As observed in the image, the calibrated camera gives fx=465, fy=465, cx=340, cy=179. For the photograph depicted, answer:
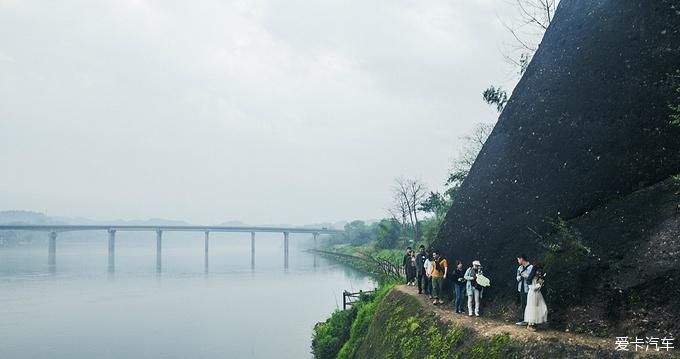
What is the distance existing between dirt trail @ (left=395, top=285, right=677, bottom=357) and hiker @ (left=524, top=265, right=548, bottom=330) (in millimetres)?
242

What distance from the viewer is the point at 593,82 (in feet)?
44.0

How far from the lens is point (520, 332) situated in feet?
35.2

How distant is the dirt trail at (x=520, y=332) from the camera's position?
9.23m

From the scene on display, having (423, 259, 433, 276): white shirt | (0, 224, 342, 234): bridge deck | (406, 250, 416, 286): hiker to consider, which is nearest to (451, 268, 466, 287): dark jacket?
(423, 259, 433, 276): white shirt

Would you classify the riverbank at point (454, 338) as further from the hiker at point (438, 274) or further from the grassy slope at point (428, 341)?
the hiker at point (438, 274)

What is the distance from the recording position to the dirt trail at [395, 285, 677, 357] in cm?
923

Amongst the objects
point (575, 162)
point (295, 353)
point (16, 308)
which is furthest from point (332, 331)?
point (16, 308)

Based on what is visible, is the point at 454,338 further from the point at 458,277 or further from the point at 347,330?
the point at 347,330

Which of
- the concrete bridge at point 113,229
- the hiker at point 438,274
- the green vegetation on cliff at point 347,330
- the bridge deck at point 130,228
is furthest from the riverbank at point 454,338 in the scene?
the bridge deck at point 130,228

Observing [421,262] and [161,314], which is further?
[161,314]

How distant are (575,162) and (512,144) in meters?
2.62

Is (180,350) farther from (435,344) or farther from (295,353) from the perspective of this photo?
(435,344)

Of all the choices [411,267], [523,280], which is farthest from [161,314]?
[523,280]

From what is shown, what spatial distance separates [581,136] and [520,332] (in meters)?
5.91
